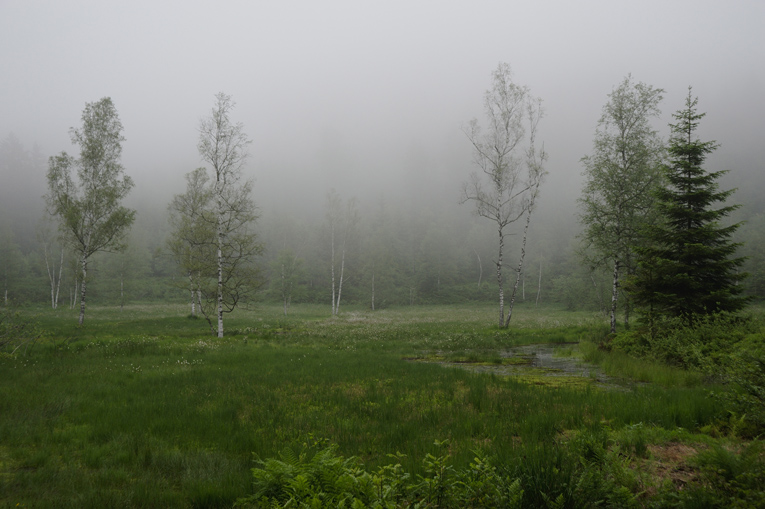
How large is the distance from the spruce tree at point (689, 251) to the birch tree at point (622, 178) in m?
5.39

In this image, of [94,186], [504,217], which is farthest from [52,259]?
[504,217]

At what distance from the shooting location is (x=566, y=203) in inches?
6127

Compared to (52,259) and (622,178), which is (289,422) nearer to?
(622,178)

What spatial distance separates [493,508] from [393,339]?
19.1 m

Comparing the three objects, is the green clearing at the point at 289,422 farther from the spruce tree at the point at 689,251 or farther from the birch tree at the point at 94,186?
the birch tree at the point at 94,186

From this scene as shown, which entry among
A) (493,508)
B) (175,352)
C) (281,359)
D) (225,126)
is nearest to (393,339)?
(281,359)

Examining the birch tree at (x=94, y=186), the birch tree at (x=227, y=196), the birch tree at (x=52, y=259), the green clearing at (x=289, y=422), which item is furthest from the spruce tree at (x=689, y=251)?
the birch tree at (x=52, y=259)

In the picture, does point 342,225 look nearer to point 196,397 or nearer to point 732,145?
point 196,397

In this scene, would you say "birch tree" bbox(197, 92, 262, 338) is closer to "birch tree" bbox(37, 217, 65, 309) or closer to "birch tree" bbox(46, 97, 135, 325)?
"birch tree" bbox(46, 97, 135, 325)

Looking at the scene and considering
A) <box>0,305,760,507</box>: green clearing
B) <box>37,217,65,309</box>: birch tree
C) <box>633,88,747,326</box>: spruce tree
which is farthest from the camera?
<box>37,217,65,309</box>: birch tree

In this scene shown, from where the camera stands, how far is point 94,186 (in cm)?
2889

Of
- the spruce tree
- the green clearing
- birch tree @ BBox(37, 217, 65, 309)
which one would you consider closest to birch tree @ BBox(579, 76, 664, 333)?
the spruce tree

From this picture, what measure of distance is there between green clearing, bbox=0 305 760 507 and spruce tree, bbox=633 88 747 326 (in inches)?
133

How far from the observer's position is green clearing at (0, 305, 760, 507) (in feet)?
14.2
